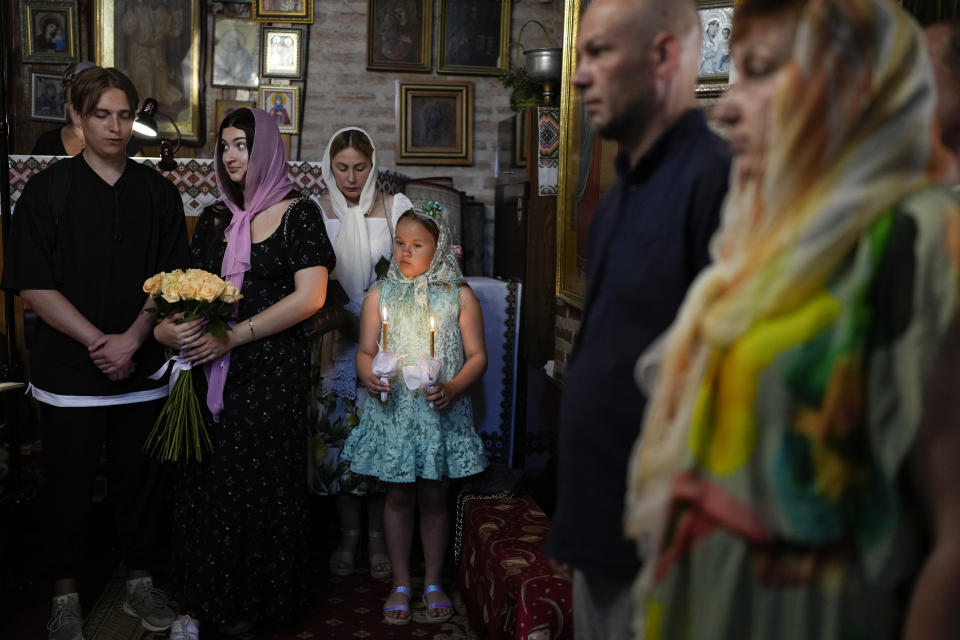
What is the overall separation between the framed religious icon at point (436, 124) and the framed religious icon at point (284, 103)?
72 centimetres

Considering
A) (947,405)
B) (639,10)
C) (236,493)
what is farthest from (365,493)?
(947,405)

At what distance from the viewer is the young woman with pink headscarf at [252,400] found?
314 cm

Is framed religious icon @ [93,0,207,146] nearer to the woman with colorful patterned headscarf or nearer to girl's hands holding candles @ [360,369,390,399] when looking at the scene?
girl's hands holding candles @ [360,369,390,399]

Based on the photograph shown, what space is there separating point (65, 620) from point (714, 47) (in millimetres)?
3011

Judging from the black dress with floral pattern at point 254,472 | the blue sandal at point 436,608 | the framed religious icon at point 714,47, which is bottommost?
the blue sandal at point 436,608

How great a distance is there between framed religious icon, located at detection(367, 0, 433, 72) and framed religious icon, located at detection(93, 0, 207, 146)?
1.19 metres

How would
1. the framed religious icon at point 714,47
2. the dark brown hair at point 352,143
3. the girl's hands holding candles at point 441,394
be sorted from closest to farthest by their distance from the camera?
the framed religious icon at point 714,47 < the girl's hands holding candles at point 441,394 < the dark brown hair at point 352,143

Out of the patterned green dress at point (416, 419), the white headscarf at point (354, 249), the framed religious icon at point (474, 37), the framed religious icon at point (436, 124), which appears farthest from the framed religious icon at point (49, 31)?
the patterned green dress at point (416, 419)

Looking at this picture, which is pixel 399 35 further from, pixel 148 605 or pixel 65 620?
pixel 65 620

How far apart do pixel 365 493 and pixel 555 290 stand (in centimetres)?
138

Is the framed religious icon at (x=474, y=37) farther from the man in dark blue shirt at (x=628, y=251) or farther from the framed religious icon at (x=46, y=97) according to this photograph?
the man in dark blue shirt at (x=628, y=251)

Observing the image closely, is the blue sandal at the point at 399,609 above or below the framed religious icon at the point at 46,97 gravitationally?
below

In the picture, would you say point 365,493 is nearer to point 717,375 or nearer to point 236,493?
point 236,493

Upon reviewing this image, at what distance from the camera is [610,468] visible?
1486 mm
